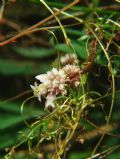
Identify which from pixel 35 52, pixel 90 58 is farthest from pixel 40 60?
pixel 90 58

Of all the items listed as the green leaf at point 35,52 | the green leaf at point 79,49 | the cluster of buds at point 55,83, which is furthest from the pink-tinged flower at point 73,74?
the green leaf at point 35,52

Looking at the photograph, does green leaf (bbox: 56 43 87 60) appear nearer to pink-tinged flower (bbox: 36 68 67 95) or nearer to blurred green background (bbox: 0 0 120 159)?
blurred green background (bbox: 0 0 120 159)

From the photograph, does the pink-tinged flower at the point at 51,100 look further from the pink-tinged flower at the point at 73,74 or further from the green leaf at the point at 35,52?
the green leaf at the point at 35,52

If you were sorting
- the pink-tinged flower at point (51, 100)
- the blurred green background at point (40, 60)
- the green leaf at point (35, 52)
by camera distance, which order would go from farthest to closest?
1. the green leaf at point (35, 52)
2. the blurred green background at point (40, 60)
3. the pink-tinged flower at point (51, 100)

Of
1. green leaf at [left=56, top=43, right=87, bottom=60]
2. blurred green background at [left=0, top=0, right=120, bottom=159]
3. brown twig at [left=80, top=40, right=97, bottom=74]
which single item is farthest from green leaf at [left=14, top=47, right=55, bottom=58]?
brown twig at [left=80, top=40, right=97, bottom=74]

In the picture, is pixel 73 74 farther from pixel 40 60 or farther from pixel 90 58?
pixel 40 60

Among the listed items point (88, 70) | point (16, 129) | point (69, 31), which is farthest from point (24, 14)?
point (88, 70)
